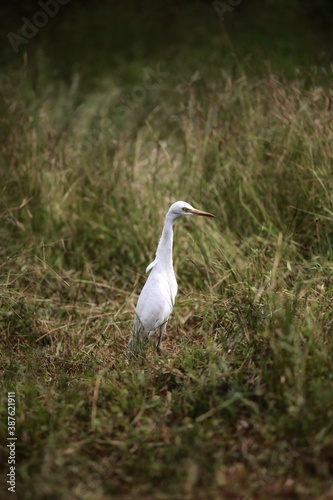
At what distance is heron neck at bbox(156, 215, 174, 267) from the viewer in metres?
3.57

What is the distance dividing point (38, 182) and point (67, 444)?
2.38 m

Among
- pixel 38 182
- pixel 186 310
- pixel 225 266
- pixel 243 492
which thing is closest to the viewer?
pixel 243 492

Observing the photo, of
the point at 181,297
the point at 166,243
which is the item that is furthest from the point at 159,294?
the point at 181,297

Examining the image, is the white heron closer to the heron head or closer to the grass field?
the heron head

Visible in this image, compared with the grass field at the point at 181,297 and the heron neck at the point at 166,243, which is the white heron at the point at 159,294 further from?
the grass field at the point at 181,297

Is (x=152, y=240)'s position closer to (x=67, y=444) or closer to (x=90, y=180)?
(x=90, y=180)

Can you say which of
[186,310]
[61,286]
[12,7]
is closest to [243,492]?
[186,310]

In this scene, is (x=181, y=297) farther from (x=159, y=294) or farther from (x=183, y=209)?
(x=183, y=209)

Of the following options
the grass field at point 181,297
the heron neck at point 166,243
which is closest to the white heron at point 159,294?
the heron neck at point 166,243

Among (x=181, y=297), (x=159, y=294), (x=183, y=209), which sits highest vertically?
(x=183, y=209)

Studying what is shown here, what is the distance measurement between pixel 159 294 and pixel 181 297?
615 mm

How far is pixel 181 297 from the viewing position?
409 cm

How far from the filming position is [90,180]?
4816 mm

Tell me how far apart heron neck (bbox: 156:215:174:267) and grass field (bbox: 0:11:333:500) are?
0.84ft
